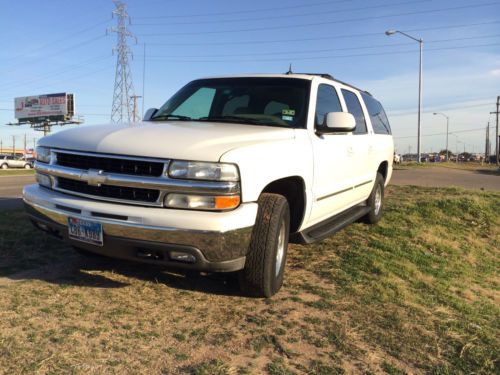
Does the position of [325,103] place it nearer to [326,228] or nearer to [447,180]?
[326,228]

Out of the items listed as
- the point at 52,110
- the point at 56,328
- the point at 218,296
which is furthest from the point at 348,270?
the point at 52,110

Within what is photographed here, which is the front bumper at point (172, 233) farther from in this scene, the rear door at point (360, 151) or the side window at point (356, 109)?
the side window at point (356, 109)

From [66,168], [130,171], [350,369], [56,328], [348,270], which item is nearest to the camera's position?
[350,369]

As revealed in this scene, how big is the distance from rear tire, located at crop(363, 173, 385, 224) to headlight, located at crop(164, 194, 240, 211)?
3.86 meters

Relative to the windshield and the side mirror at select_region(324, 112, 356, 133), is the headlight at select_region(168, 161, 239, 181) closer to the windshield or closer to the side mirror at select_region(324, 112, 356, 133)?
the windshield

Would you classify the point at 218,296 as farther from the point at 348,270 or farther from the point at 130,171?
the point at 348,270

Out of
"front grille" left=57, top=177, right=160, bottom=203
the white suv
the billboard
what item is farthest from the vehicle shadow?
the billboard

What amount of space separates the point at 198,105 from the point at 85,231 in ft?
6.88

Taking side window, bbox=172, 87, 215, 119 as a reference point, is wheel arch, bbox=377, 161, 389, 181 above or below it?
below

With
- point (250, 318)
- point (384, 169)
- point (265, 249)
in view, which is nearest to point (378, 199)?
point (384, 169)

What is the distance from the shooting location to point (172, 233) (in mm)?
3207

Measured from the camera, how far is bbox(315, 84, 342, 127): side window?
4.71 metres

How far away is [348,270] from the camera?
4.82 metres

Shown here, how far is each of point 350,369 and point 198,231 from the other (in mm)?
1271
